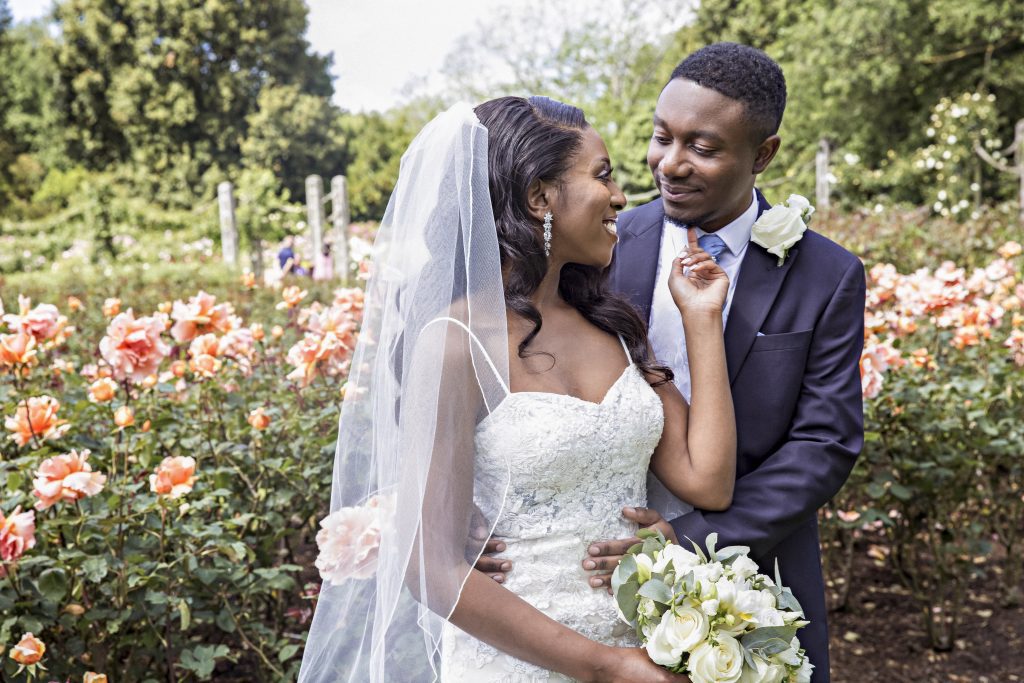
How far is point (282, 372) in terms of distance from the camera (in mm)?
4113

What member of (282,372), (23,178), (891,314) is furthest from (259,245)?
(23,178)

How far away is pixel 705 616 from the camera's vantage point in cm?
157

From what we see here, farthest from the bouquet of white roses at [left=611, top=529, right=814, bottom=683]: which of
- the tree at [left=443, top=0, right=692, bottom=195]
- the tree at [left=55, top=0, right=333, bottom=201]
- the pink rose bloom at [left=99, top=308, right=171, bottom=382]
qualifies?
the tree at [left=55, top=0, right=333, bottom=201]

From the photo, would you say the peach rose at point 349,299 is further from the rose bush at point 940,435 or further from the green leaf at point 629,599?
the green leaf at point 629,599

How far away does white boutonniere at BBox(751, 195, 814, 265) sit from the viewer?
2.14m

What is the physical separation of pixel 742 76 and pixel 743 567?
43.8 inches

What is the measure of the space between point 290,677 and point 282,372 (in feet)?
5.24

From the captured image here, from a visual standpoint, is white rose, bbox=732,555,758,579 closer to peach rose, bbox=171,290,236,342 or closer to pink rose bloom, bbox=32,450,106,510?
pink rose bloom, bbox=32,450,106,510

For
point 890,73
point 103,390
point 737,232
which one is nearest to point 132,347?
point 103,390

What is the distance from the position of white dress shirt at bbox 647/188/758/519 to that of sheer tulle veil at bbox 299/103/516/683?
61cm

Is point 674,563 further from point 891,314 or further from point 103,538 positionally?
point 891,314

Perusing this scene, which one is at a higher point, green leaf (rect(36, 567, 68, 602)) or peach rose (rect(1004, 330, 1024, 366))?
green leaf (rect(36, 567, 68, 602))

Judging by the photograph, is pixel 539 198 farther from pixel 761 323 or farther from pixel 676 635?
pixel 676 635

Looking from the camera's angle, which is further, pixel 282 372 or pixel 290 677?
pixel 282 372
